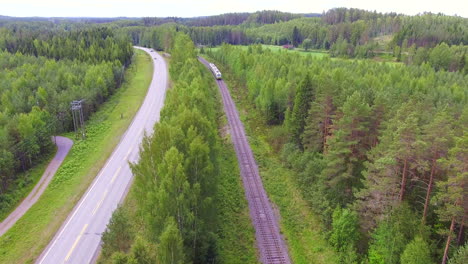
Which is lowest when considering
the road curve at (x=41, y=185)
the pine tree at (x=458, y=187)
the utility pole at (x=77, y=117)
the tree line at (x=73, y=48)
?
the road curve at (x=41, y=185)

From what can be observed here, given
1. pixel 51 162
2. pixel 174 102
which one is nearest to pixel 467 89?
pixel 174 102

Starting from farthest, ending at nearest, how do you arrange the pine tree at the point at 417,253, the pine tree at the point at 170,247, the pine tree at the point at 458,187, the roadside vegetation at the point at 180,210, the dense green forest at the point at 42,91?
the dense green forest at the point at 42,91
the pine tree at the point at 417,253
the roadside vegetation at the point at 180,210
the pine tree at the point at 458,187
the pine tree at the point at 170,247

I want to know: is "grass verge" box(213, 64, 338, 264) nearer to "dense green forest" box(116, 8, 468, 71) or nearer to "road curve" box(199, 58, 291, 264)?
"road curve" box(199, 58, 291, 264)

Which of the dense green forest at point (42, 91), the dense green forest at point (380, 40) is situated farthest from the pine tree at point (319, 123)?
the dense green forest at point (380, 40)

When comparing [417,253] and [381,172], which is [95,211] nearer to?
[381,172]

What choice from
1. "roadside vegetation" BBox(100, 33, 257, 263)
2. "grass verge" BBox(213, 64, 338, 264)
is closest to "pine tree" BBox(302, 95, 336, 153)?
"grass verge" BBox(213, 64, 338, 264)

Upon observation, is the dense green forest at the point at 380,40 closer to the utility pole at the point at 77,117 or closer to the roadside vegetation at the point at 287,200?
the roadside vegetation at the point at 287,200
